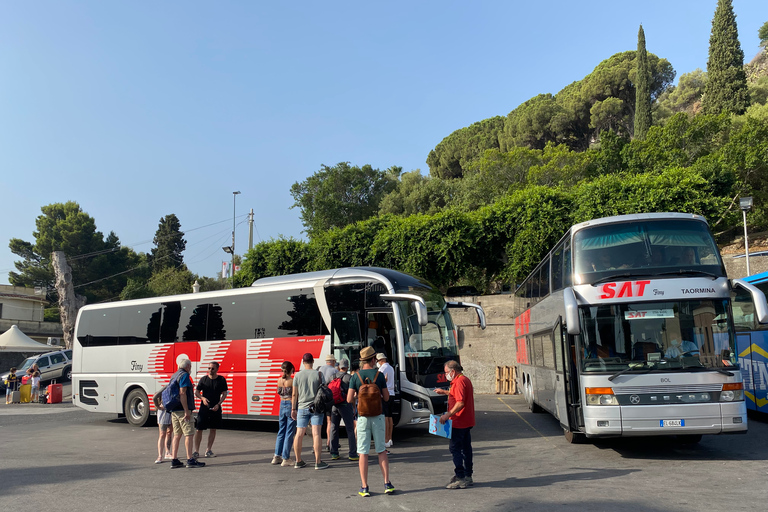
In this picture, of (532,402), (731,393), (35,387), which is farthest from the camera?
(35,387)

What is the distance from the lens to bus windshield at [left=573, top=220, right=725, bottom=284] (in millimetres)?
8938

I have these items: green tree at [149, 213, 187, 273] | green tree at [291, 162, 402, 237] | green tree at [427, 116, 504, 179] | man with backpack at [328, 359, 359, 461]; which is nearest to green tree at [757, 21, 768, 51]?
green tree at [427, 116, 504, 179]

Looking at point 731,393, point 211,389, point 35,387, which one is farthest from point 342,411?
point 35,387

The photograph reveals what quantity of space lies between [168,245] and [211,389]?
76.3 metres

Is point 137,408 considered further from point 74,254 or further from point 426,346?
point 74,254

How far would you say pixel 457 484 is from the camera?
7.29 metres

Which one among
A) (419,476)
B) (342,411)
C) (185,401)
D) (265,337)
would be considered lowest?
(419,476)

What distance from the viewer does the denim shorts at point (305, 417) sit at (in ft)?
29.5

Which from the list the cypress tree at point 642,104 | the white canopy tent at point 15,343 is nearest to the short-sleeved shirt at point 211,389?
the white canopy tent at point 15,343

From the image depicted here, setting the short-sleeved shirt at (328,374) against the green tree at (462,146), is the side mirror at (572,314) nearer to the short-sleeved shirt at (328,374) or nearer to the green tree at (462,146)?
the short-sleeved shirt at (328,374)

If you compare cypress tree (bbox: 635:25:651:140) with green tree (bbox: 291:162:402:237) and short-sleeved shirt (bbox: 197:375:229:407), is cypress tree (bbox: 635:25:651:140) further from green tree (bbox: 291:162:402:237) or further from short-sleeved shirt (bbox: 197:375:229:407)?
short-sleeved shirt (bbox: 197:375:229:407)

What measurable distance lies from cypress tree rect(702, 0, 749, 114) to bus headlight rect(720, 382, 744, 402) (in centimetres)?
4538

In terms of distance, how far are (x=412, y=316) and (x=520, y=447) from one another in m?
3.30

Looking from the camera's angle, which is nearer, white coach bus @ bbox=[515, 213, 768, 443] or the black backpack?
white coach bus @ bbox=[515, 213, 768, 443]
